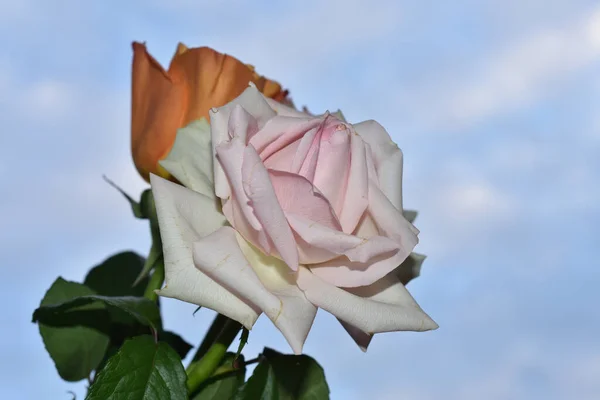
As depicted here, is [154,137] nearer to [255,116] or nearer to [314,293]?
[255,116]

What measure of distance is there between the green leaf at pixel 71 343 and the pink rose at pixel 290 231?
31 cm

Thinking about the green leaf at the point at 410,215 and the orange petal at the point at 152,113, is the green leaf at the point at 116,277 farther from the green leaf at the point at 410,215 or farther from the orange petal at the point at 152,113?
the green leaf at the point at 410,215

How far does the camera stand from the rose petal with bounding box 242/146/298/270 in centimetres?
58

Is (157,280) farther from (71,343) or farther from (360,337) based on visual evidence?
(360,337)

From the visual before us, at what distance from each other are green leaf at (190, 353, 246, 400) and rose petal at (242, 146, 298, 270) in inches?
8.3

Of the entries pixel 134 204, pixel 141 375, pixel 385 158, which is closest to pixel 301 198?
pixel 385 158

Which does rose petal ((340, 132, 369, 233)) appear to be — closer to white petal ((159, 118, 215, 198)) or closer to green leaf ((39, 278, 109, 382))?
white petal ((159, 118, 215, 198))

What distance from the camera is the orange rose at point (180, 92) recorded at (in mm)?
836

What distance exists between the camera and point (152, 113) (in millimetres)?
855

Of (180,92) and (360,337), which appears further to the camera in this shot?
(180,92)

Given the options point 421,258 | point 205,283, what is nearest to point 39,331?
point 205,283

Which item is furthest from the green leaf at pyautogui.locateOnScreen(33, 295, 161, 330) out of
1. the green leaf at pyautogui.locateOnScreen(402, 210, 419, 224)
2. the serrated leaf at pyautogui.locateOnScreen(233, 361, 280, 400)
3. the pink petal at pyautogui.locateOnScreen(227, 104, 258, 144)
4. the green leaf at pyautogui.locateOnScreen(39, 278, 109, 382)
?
the green leaf at pyautogui.locateOnScreen(402, 210, 419, 224)

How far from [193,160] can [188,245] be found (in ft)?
0.45

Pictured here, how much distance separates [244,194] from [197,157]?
15 cm
